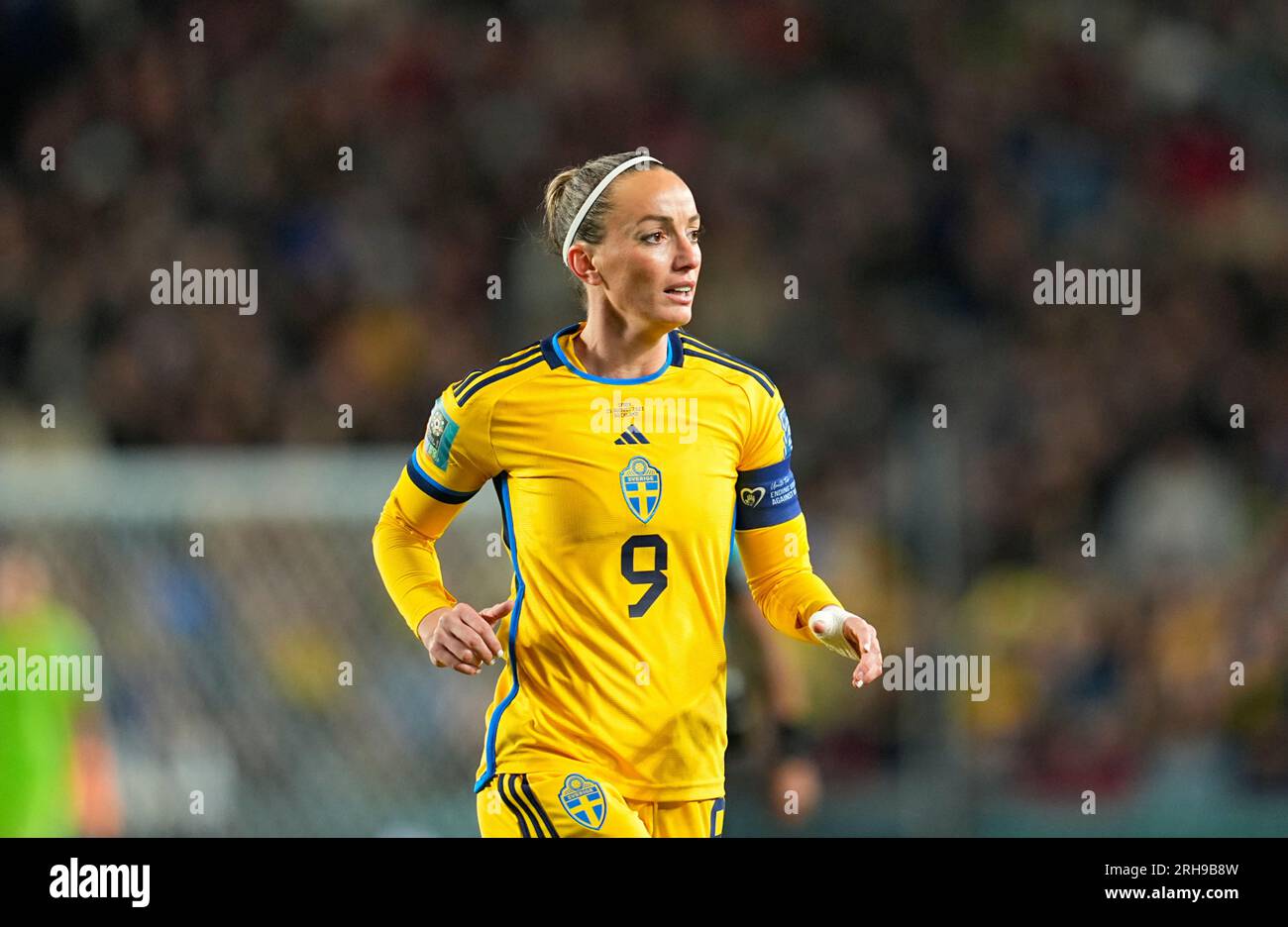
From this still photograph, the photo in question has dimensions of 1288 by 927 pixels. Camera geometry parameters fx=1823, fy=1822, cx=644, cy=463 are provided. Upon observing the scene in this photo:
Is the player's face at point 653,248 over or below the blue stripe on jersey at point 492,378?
over

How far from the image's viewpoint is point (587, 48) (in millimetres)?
11523

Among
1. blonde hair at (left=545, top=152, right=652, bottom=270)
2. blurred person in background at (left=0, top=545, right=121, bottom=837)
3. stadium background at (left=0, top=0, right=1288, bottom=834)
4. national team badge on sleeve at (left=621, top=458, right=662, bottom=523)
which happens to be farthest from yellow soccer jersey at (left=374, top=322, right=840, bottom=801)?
blurred person in background at (left=0, top=545, right=121, bottom=837)

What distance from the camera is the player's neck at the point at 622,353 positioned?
4129mm

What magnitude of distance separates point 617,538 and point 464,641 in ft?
1.33

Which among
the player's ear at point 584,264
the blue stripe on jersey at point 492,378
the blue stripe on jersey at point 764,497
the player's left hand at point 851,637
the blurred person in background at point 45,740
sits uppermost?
the player's ear at point 584,264

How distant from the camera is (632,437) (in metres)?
4.04

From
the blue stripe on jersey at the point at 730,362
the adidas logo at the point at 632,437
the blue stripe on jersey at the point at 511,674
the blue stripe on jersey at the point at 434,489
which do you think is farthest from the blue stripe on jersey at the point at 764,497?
the blue stripe on jersey at the point at 434,489

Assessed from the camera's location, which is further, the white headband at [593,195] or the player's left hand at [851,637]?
the white headband at [593,195]

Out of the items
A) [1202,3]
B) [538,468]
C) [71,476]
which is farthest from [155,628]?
[1202,3]

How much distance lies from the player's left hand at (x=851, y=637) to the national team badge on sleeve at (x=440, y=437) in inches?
35.9

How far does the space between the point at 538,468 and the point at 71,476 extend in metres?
4.66

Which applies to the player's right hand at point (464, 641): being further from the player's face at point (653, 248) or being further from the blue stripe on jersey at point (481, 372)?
the player's face at point (653, 248)

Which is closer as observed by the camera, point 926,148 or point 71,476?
point 71,476
